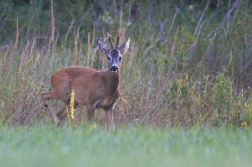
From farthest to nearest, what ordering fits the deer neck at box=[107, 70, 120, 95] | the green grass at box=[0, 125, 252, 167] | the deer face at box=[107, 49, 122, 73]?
1. the deer neck at box=[107, 70, 120, 95]
2. the deer face at box=[107, 49, 122, 73]
3. the green grass at box=[0, 125, 252, 167]

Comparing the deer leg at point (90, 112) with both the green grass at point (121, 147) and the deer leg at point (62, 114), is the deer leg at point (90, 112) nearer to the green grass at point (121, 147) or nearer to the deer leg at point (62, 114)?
the deer leg at point (62, 114)

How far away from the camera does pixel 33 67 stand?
1238 cm

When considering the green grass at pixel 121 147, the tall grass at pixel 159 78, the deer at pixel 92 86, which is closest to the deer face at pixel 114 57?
the deer at pixel 92 86

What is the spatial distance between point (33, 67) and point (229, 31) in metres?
4.40

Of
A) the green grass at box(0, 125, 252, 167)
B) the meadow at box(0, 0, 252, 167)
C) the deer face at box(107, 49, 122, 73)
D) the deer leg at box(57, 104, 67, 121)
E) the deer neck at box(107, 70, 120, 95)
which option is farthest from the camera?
the deer leg at box(57, 104, 67, 121)

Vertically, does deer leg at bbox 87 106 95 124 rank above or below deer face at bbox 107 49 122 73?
below

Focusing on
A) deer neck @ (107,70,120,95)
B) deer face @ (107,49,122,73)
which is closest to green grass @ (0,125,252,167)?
deer face @ (107,49,122,73)

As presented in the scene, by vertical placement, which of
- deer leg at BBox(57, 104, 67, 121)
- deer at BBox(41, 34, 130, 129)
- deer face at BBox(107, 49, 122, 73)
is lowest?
deer leg at BBox(57, 104, 67, 121)

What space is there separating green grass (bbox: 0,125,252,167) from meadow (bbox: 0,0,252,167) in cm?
1

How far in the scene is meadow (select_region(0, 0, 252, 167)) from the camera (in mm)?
7031

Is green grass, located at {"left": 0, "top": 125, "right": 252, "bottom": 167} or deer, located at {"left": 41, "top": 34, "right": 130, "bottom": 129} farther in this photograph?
deer, located at {"left": 41, "top": 34, "right": 130, "bottom": 129}

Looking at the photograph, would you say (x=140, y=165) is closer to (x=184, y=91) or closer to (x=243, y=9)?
(x=184, y=91)

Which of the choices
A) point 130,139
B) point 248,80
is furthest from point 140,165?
point 248,80

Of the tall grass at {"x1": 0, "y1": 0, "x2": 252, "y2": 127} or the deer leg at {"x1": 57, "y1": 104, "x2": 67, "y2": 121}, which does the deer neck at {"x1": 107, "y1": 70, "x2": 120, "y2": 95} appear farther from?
the deer leg at {"x1": 57, "y1": 104, "x2": 67, "y2": 121}
